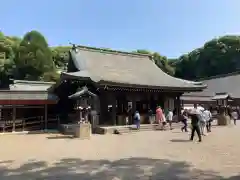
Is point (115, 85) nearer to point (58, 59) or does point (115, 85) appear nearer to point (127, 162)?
point (127, 162)

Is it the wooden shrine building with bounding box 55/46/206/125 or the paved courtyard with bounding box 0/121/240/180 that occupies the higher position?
the wooden shrine building with bounding box 55/46/206/125

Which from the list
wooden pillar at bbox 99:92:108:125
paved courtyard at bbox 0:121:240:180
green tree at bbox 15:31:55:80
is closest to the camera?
paved courtyard at bbox 0:121:240:180

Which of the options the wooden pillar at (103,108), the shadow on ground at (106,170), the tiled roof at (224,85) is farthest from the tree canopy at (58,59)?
the shadow on ground at (106,170)

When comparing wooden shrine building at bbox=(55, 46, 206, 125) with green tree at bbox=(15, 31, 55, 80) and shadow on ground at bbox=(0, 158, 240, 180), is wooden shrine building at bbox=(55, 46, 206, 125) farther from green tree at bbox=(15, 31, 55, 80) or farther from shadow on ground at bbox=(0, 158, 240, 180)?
green tree at bbox=(15, 31, 55, 80)

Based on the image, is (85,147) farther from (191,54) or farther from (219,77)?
(191,54)

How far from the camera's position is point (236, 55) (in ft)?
188

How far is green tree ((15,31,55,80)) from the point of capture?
4028cm

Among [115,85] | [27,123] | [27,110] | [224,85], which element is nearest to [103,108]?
[115,85]

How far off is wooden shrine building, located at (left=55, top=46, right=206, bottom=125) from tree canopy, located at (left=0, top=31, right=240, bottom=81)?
9279mm

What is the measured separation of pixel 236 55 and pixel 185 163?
2161 inches

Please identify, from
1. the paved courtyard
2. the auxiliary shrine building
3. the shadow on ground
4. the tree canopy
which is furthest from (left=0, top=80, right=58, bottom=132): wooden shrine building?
the tree canopy

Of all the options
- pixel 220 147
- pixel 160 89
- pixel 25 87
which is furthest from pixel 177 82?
pixel 25 87

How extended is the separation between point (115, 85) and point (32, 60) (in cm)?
2481

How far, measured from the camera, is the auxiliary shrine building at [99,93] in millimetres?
19828
